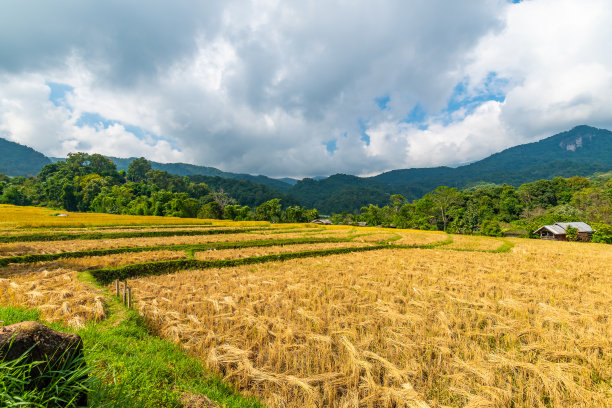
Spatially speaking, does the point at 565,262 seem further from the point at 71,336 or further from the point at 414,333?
the point at 71,336

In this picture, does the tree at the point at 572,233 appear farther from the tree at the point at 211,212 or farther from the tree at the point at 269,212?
the tree at the point at 211,212

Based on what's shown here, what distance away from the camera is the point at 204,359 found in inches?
182

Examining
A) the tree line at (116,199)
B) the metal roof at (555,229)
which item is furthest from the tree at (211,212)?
the metal roof at (555,229)

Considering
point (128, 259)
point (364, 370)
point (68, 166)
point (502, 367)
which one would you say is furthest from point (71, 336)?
point (68, 166)

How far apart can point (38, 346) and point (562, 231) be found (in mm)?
64377

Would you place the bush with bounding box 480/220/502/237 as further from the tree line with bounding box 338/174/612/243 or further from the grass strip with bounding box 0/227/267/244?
the grass strip with bounding box 0/227/267/244

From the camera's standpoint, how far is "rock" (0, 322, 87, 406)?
2373 millimetres

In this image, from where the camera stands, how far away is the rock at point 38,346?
2373mm

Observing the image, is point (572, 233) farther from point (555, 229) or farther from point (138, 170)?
point (138, 170)

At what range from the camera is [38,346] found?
2.48 metres

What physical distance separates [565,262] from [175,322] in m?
21.8

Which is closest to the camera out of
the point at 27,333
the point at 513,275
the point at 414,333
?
the point at 27,333

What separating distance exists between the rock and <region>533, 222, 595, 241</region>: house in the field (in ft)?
201

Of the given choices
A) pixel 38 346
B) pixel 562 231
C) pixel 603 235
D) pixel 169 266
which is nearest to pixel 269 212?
pixel 169 266
